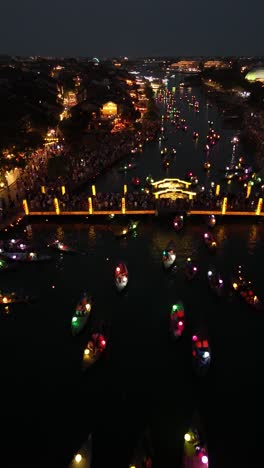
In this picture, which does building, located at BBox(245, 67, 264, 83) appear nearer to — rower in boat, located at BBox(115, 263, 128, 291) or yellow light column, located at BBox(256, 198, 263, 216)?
yellow light column, located at BBox(256, 198, 263, 216)

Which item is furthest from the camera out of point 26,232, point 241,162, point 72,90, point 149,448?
point 72,90

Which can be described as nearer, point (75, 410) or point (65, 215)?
point (75, 410)

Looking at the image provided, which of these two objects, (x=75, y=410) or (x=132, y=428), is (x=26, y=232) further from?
(x=132, y=428)

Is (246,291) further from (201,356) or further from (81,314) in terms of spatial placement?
(81,314)

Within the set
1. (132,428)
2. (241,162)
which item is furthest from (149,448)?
(241,162)

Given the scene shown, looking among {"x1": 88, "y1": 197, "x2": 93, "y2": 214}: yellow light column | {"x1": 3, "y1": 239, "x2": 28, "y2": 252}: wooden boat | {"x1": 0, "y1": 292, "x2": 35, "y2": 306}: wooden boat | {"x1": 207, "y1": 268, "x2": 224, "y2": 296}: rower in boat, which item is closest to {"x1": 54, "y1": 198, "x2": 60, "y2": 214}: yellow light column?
{"x1": 88, "y1": 197, "x2": 93, "y2": 214}: yellow light column

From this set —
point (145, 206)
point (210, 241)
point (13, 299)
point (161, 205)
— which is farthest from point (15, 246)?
point (210, 241)

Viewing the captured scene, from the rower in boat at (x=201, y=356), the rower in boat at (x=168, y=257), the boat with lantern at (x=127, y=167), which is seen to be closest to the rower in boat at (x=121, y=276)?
the rower in boat at (x=168, y=257)

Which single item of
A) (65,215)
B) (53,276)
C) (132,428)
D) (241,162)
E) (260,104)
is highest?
(260,104)

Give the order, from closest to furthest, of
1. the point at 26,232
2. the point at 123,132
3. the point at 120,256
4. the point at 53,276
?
1. the point at 53,276
2. the point at 120,256
3. the point at 26,232
4. the point at 123,132
